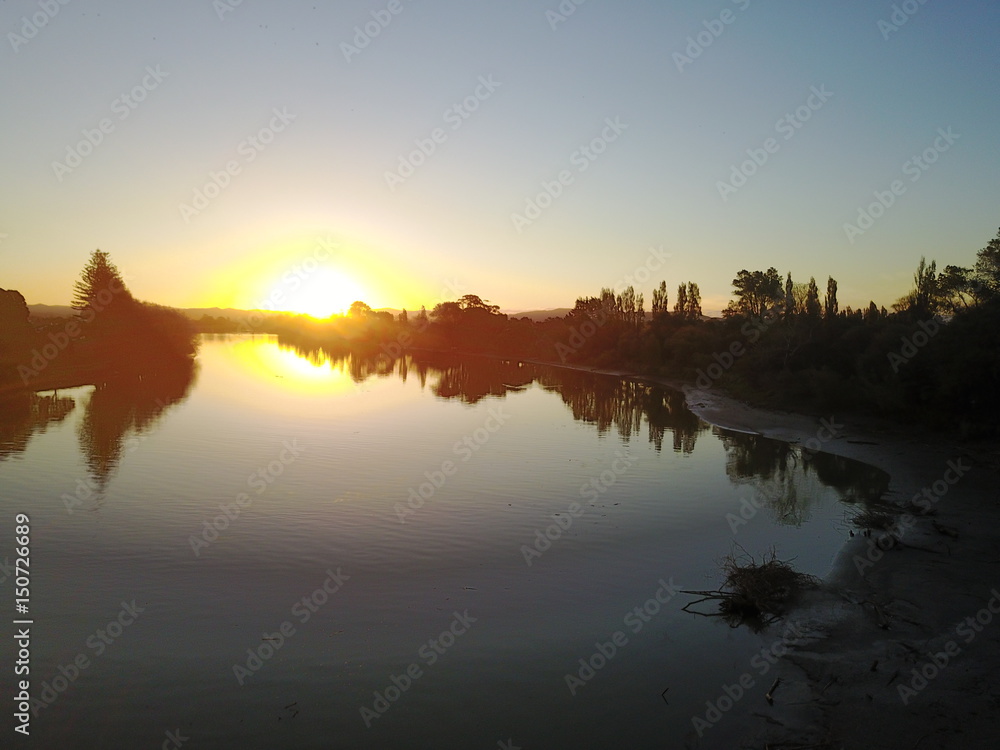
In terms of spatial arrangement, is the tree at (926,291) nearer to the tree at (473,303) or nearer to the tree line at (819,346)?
the tree line at (819,346)

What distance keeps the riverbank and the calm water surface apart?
0.65 m

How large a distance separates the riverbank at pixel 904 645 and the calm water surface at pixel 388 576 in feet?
2.14

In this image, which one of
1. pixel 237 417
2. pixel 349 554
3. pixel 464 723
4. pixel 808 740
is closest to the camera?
pixel 808 740

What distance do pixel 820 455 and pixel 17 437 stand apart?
31133 mm

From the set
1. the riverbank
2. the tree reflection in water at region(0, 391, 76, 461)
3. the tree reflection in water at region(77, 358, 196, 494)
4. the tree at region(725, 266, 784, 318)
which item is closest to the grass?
the riverbank

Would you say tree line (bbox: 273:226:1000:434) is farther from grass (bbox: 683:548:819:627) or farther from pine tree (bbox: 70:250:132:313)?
pine tree (bbox: 70:250:132:313)

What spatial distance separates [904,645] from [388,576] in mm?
8308

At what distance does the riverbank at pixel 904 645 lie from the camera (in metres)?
7.42

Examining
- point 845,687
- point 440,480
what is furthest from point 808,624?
point 440,480

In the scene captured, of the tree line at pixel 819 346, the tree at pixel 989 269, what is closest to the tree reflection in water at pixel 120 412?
the tree line at pixel 819 346

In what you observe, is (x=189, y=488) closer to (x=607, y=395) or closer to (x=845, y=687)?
(x=845, y=687)

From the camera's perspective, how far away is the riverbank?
7418 millimetres

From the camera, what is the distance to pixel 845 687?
8.27 meters

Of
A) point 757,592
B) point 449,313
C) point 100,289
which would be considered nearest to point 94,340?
point 100,289
